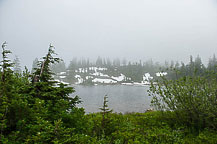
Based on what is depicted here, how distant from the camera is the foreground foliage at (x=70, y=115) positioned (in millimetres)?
2092

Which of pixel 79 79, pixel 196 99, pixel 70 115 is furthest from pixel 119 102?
pixel 79 79

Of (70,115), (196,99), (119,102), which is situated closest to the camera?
(70,115)

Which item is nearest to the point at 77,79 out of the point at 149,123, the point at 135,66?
the point at 135,66

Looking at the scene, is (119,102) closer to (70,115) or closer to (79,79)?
(70,115)

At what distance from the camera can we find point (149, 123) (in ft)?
18.2

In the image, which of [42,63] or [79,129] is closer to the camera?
[79,129]

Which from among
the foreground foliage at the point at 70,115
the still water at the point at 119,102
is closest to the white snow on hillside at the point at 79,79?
the still water at the point at 119,102

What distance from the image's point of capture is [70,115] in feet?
9.47

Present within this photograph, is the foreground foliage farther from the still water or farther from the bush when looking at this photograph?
the still water

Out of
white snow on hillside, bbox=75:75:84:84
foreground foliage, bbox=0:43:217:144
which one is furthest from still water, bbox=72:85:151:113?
white snow on hillside, bbox=75:75:84:84

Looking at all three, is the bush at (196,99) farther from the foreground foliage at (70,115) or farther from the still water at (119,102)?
the still water at (119,102)

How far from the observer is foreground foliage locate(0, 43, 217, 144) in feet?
6.86

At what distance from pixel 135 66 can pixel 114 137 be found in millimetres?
170186

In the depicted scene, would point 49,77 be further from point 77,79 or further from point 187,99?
point 77,79
